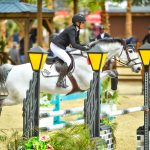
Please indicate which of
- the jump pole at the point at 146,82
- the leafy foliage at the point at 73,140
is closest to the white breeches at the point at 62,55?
the jump pole at the point at 146,82

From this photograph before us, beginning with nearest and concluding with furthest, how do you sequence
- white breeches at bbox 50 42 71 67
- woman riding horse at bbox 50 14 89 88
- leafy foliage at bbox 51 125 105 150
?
leafy foliage at bbox 51 125 105 150
woman riding horse at bbox 50 14 89 88
white breeches at bbox 50 42 71 67

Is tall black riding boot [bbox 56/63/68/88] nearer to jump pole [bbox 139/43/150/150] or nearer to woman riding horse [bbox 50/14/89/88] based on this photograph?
woman riding horse [bbox 50/14/89/88]

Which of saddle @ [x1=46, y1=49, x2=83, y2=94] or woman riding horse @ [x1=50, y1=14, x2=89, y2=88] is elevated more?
woman riding horse @ [x1=50, y1=14, x2=89, y2=88]

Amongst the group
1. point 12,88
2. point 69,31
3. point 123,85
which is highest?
point 69,31

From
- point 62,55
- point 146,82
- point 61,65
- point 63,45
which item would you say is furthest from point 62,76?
point 146,82

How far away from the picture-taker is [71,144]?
325 inches

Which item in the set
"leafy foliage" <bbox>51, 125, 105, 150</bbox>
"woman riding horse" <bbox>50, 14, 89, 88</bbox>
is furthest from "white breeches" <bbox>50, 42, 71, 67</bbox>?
"leafy foliage" <bbox>51, 125, 105, 150</bbox>

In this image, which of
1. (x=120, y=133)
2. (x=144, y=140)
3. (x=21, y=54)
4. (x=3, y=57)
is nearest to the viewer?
(x=144, y=140)

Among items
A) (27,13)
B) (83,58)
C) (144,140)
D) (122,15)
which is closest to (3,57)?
(27,13)

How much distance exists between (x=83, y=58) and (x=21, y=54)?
14.4 metres

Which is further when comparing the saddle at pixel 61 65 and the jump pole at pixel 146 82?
the saddle at pixel 61 65

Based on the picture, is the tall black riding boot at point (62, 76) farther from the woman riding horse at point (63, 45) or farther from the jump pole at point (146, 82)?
the jump pole at point (146, 82)

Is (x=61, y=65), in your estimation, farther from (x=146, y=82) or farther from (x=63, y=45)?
(x=146, y=82)

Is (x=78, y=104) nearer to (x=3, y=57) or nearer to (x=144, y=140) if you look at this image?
(x=3, y=57)
